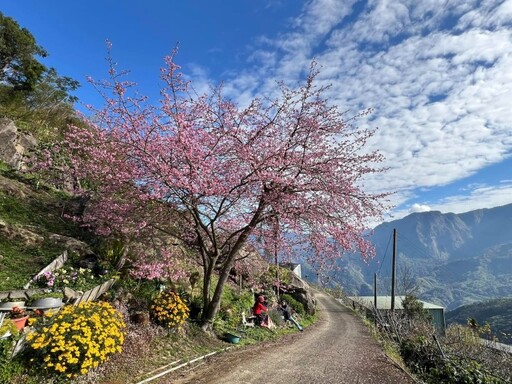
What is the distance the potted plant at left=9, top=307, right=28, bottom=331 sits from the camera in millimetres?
6159

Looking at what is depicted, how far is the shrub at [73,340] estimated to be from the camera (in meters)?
5.63

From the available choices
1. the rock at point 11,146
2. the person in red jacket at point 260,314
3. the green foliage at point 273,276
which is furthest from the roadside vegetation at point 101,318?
the green foliage at point 273,276

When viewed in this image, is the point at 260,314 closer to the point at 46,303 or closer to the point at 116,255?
the point at 116,255

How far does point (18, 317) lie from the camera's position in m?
6.31

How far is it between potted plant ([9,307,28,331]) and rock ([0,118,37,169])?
13.4 meters

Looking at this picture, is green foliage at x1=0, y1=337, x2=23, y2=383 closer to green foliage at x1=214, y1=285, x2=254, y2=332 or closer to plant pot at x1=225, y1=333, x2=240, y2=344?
plant pot at x1=225, y1=333, x2=240, y2=344

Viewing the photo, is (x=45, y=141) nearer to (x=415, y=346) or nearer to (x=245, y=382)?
(x=245, y=382)

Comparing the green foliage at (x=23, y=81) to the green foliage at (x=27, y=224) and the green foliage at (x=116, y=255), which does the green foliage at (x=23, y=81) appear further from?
the green foliage at (x=116, y=255)

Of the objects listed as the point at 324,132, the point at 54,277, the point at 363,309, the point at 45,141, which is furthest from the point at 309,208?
the point at 363,309

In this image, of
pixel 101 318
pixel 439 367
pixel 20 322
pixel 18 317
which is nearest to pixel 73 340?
pixel 101 318

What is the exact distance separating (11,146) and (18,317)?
14334 millimetres

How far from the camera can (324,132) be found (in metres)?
11.3

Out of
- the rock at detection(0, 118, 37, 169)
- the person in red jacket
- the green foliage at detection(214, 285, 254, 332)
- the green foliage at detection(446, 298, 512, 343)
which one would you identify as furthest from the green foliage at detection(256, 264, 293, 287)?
the green foliage at detection(446, 298, 512, 343)

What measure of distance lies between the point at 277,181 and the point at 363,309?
3056 cm
